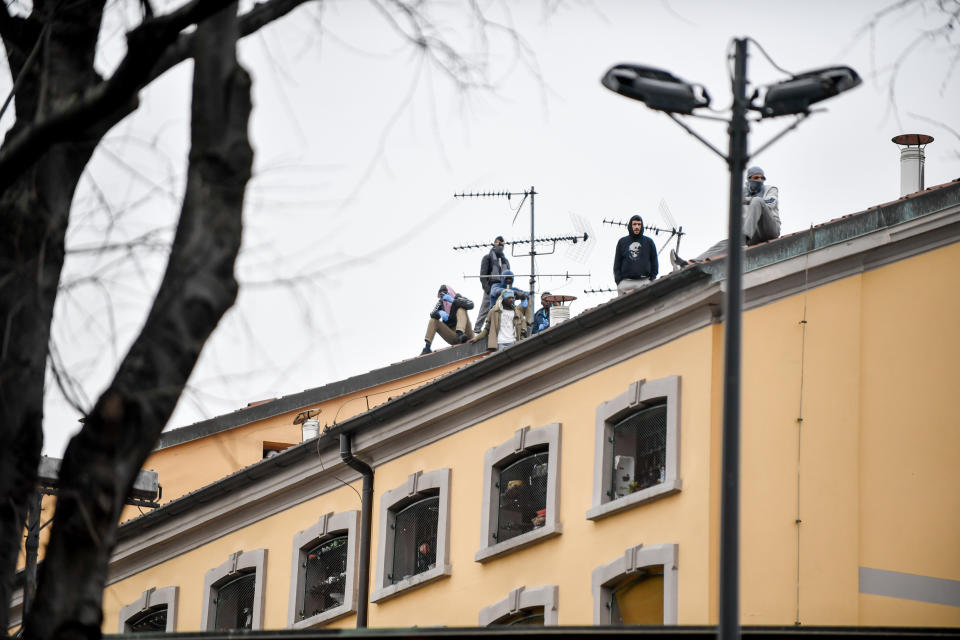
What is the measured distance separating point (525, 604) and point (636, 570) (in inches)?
91.5

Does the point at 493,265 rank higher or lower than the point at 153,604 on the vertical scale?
higher

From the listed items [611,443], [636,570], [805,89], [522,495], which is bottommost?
[636,570]

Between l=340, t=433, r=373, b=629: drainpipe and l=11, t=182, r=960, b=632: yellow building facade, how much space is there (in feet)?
0.37

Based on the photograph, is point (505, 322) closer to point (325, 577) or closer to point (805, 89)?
point (325, 577)

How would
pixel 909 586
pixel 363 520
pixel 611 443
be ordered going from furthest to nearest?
pixel 363 520, pixel 611 443, pixel 909 586

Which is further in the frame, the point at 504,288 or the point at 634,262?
the point at 504,288

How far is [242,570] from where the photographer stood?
30.6 m

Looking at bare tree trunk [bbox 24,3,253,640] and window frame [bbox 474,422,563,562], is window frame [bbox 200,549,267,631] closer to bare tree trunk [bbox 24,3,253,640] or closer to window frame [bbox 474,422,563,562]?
window frame [bbox 474,422,563,562]

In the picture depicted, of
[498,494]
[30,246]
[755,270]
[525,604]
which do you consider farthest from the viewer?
[498,494]

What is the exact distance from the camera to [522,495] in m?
25.2

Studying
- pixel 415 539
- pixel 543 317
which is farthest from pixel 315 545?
A: pixel 543 317

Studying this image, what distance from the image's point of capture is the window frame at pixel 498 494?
79.4 ft

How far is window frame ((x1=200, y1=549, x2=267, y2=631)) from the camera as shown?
98.0 feet

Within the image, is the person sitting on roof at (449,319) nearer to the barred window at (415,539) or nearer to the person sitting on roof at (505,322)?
the person sitting on roof at (505,322)
